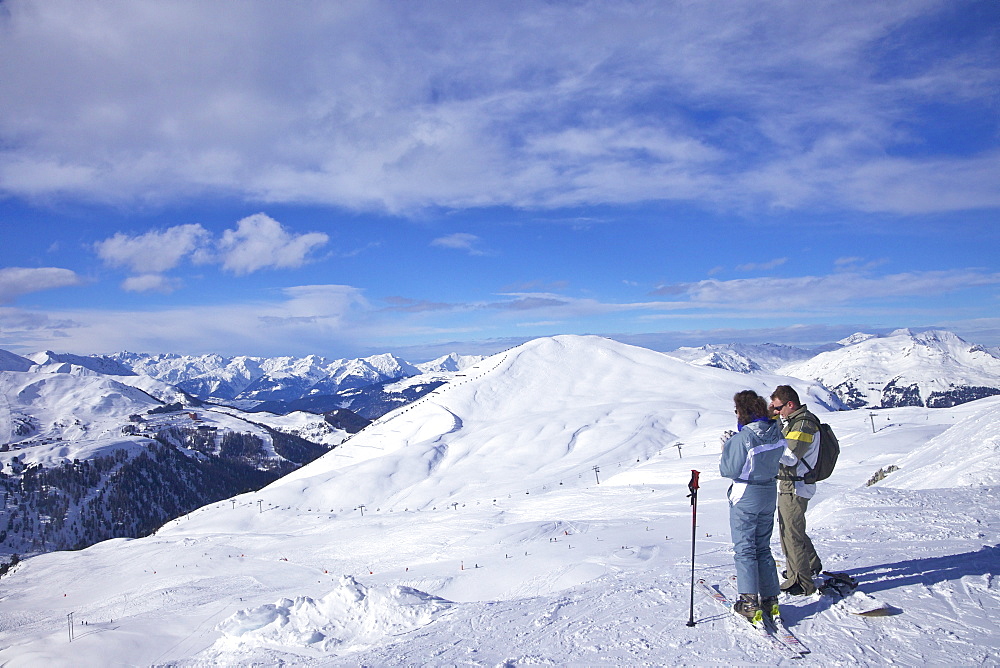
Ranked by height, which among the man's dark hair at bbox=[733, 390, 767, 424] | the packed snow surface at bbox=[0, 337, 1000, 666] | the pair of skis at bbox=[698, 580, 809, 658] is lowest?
the packed snow surface at bbox=[0, 337, 1000, 666]

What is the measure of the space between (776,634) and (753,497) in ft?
5.36

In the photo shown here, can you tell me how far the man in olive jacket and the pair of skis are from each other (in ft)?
3.20

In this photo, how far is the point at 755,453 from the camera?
6828 mm

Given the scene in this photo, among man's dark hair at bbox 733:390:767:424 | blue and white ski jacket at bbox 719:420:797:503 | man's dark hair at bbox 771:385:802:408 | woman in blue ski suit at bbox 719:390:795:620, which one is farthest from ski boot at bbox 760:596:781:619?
man's dark hair at bbox 771:385:802:408

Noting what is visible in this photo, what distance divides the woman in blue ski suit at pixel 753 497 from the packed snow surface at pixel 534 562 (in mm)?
551

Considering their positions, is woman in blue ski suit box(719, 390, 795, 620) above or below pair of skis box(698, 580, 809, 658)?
above

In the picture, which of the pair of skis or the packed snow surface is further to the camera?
the packed snow surface

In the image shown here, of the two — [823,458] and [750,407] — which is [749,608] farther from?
[750,407]

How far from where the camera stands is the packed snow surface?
7.25 meters

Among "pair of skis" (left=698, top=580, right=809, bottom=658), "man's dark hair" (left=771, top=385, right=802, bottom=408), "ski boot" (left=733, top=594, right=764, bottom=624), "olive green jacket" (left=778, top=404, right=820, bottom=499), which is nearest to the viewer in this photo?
"pair of skis" (left=698, top=580, right=809, bottom=658)

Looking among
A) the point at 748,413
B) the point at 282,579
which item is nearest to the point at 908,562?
the point at 748,413

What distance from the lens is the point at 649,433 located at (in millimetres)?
67562

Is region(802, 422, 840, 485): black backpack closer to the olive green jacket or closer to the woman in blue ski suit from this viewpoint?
the olive green jacket

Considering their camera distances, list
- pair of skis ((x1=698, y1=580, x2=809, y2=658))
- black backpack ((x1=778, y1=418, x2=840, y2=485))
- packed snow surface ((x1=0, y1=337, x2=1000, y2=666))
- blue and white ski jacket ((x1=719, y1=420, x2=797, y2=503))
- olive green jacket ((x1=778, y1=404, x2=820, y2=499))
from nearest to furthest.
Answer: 1. pair of skis ((x1=698, y1=580, x2=809, y2=658))
2. blue and white ski jacket ((x1=719, y1=420, x2=797, y2=503))
3. packed snow surface ((x1=0, y1=337, x2=1000, y2=666))
4. olive green jacket ((x1=778, y1=404, x2=820, y2=499))
5. black backpack ((x1=778, y1=418, x2=840, y2=485))
